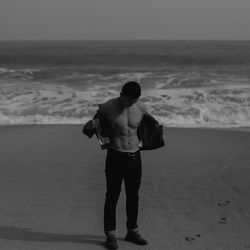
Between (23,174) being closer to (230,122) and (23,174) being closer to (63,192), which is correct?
(63,192)

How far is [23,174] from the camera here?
6.98 metres

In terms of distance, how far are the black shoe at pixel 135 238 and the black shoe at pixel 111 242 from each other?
0.18 metres

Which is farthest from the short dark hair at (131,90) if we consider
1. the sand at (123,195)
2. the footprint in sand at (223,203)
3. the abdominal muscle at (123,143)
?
the footprint in sand at (223,203)

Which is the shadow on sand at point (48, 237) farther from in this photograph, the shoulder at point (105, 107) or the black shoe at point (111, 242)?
the shoulder at point (105, 107)

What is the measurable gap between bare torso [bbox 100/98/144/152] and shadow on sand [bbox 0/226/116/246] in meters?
0.94

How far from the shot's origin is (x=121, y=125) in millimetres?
4473

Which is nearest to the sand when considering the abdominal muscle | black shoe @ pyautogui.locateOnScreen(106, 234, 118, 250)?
black shoe @ pyautogui.locateOnScreen(106, 234, 118, 250)

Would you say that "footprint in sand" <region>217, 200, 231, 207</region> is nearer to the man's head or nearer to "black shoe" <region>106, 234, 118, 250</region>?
"black shoe" <region>106, 234, 118, 250</region>

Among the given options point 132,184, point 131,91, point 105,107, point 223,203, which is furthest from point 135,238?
point 223,203

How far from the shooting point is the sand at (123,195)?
477 cm

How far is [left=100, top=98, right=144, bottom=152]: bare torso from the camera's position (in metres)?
4.46

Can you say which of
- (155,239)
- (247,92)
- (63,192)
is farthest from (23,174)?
(247,92)

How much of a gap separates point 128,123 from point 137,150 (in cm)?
26

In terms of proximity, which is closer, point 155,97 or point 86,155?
point 86,155
